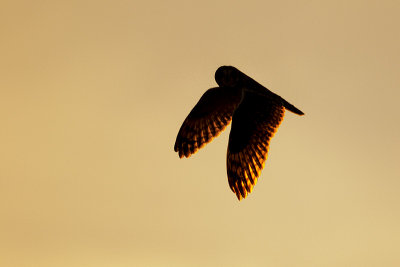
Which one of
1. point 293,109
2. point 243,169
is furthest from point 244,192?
point 293,109

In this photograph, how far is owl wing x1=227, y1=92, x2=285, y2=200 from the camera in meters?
5.90

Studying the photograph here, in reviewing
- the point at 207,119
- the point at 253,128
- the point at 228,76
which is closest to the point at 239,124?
the point at 253,128

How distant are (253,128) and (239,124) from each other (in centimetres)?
16

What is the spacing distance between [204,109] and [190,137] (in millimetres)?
585

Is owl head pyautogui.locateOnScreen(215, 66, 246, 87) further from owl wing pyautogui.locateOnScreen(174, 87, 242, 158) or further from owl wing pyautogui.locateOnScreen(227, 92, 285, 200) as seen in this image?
owl wing pyautogui.locateOnScreen(227, 92, 285, 200)

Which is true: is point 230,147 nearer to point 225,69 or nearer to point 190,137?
point 190,137

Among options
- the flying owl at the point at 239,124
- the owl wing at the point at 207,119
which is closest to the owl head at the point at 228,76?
the flying owl at the point at 239,124

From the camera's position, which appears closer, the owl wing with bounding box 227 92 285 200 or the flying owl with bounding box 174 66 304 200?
the flying owl with bounding box 174 66 304 200

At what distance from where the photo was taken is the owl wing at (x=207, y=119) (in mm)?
5844

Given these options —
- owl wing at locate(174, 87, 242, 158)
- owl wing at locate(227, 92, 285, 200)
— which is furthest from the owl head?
owl wing at locate(227, 92, 285, 200)

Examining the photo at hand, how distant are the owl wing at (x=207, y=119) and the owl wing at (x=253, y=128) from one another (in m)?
0.18

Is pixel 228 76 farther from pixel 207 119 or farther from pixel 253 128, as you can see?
pixel 207 119

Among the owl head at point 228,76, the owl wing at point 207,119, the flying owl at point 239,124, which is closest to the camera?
the owl head at point 228,76

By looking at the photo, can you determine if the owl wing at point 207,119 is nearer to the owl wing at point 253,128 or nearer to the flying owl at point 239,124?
the flying owl at point 239,124
